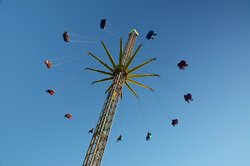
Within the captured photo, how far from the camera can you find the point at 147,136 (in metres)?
33.7

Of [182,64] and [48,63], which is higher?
[182,64]

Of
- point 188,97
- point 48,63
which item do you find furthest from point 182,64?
point 48,63

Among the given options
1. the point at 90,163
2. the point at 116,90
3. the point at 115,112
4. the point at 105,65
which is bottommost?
the point at 90,163

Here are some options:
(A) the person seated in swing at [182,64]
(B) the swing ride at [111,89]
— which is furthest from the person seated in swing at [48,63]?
(A) the person seated in swing at [182,64]

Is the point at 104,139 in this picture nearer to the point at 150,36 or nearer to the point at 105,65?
the point at 105,65

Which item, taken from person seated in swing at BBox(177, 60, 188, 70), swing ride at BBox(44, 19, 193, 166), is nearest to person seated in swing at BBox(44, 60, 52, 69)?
swing ride at BBox(44, 19, 193, 166)

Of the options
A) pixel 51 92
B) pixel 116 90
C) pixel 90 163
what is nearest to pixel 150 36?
pixel 116 90

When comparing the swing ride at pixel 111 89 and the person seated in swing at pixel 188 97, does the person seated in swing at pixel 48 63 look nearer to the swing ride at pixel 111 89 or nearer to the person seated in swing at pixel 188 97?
the swing ride at pixel 111 89

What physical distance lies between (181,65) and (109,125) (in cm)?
996

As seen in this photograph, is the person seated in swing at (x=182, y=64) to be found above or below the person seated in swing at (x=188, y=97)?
above

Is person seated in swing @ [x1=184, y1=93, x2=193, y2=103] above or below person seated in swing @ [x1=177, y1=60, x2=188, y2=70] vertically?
below

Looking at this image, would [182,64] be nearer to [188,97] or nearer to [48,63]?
[188,97]

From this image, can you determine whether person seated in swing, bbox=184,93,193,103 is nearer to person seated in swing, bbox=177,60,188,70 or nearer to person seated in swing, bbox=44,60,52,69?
person seated in swing, bbox=177,60,188,70

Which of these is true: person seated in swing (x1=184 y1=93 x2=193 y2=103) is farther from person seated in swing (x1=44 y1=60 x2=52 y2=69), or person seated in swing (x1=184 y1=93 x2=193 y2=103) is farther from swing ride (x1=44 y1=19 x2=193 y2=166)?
person seated in swing (x1=44 y1=60 x2=52 y2=69)
